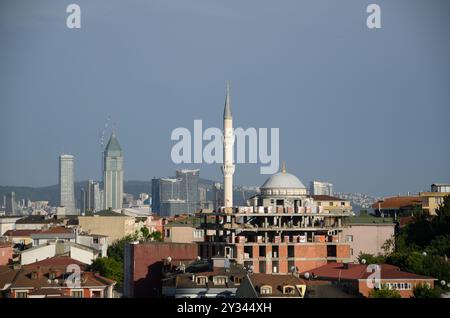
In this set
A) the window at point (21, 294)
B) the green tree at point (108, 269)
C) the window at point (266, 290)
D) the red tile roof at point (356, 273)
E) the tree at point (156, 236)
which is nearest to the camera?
the window at point (266, 290)

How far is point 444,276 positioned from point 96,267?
21125 mm

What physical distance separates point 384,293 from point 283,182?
34.4 metres

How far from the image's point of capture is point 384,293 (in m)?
52.7

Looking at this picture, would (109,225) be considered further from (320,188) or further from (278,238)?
(320,188)

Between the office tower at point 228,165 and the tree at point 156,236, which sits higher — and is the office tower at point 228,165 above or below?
above

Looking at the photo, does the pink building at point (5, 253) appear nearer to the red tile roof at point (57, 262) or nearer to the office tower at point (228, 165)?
the red tile roof at point (57, 262)

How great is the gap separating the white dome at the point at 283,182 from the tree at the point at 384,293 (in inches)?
1266

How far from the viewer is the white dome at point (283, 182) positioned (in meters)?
86.6

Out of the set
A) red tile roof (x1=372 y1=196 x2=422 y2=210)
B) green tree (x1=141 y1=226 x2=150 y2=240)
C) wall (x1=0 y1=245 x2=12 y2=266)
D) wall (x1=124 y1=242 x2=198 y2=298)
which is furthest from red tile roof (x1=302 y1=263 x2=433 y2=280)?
red tile roof (x1=372 y1=196 x2=422 y2=210)

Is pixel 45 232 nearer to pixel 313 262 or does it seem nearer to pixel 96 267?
pixel 96 267

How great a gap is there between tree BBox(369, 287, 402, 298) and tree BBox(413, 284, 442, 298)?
80 cm

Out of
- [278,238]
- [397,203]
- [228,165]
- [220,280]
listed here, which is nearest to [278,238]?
[278,238]

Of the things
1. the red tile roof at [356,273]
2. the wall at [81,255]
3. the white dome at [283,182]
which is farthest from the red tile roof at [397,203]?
the red tile roof at [356,273]
